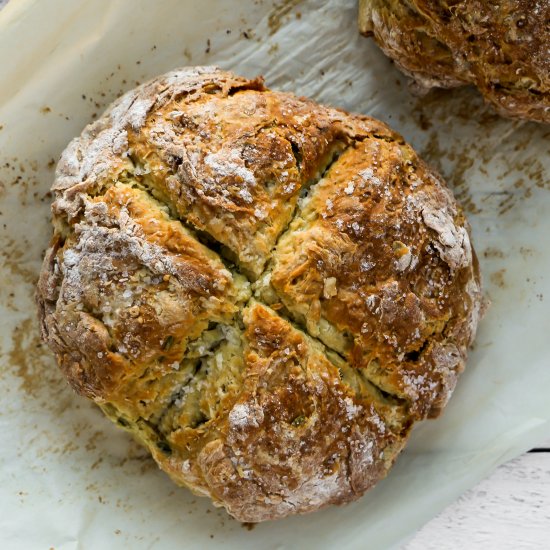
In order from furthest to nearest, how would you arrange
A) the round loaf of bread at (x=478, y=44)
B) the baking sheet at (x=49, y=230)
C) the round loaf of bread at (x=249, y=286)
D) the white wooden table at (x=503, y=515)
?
the white wooden table at (x=503, y=515) < the baking sheet at (x=49, y=230) < the round loaf of bread at (x=478, y=44) < the round loaf of bread at (x=249, y=286)

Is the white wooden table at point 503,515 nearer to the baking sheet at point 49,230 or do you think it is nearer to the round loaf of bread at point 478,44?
the baking sheet at point 49,230

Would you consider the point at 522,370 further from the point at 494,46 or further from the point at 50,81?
the point at 50,81

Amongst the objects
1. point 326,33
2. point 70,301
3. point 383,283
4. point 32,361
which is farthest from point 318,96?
point 32,361

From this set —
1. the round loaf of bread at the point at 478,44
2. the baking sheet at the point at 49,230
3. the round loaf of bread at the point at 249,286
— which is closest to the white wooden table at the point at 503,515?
the baking sheet at the point at 49,230

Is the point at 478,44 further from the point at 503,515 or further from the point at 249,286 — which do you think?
the point at 503,515

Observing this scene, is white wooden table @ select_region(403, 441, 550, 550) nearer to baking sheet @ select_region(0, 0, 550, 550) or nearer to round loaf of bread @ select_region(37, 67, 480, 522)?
baking sheet @ select_region(0, 0, 550, 550)

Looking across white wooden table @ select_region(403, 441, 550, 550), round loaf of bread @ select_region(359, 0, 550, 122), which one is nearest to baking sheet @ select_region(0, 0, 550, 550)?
white wooden table @ select_region(403, 441, 550, 550)

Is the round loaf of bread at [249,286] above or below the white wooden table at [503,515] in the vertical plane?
above
